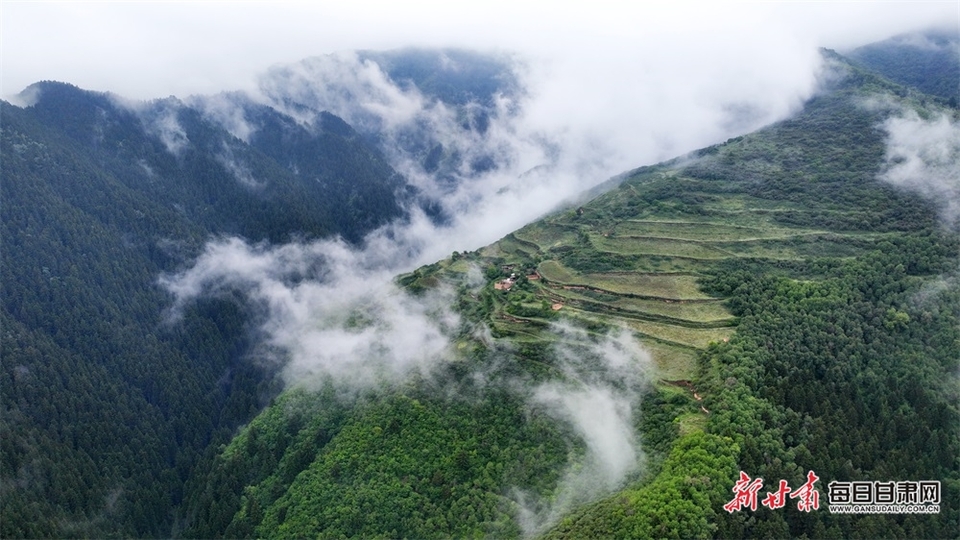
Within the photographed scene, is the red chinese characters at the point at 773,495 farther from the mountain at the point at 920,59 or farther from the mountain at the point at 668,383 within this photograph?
the mountain at the point at 920,59

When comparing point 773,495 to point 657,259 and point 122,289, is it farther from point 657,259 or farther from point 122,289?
point 122,289

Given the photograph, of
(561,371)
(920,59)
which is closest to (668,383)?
(561,371)

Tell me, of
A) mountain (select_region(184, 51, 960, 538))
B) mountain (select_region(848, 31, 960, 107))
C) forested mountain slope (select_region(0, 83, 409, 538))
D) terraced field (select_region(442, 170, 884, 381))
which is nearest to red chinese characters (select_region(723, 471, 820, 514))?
mountain (select_region(184, 51, 960, 538))

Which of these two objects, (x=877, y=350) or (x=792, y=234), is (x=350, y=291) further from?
(x=877, y=350)

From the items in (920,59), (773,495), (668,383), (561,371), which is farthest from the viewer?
(920,59)

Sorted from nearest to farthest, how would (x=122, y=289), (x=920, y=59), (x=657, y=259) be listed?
(x=657, y=259) → (x=122, y=289) → (x=920, y=59)

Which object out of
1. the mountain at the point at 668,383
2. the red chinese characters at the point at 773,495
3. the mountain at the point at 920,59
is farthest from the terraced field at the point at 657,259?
the mountain at the point at 920,59

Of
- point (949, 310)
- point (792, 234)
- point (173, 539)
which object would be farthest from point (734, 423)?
point (173, 539)
